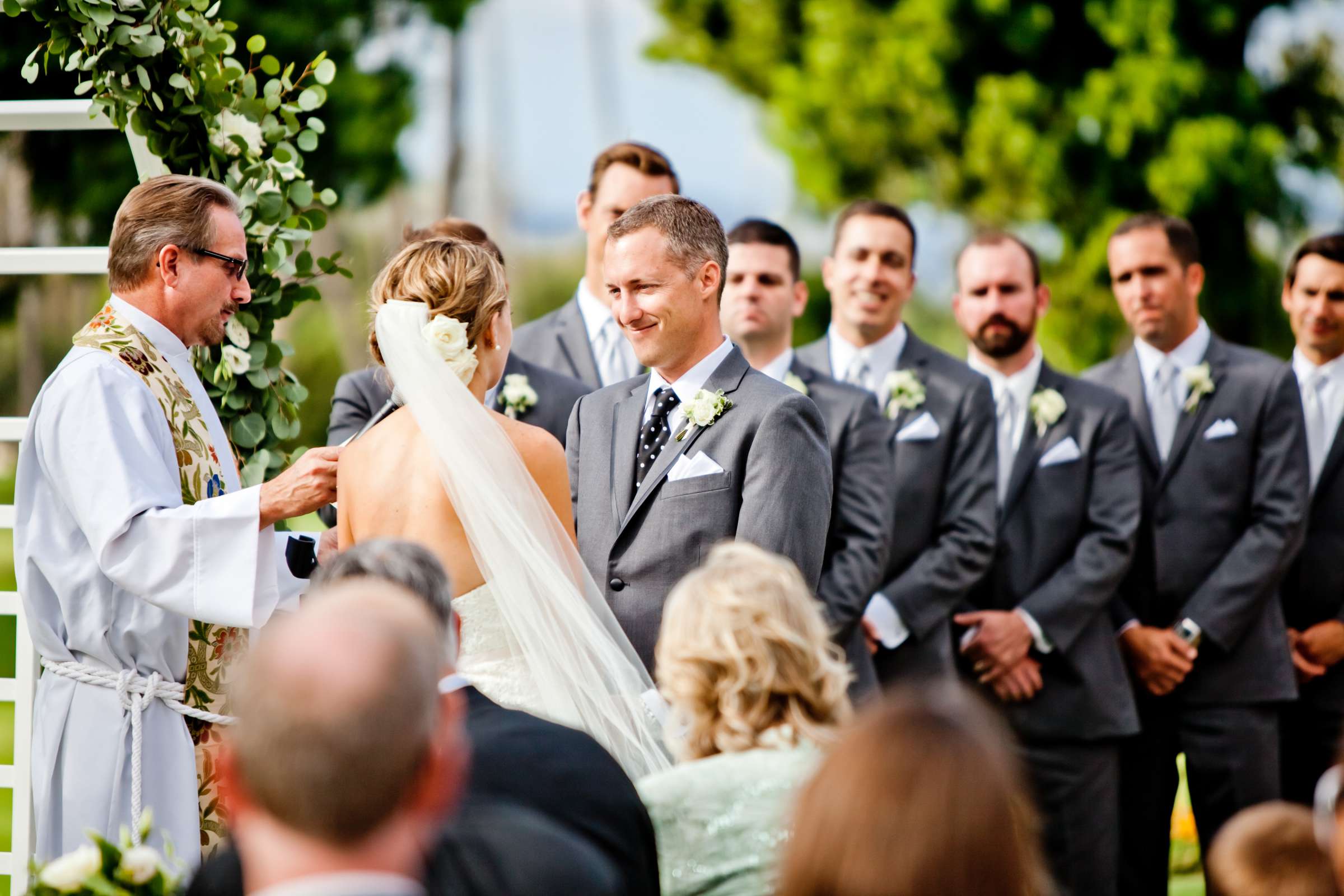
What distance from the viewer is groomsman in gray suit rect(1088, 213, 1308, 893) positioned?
5543mm

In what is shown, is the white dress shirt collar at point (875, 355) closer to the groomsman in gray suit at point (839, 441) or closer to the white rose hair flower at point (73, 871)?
the groomsman in gray suit at point (839, 441)

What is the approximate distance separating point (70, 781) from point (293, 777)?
2.29 meters

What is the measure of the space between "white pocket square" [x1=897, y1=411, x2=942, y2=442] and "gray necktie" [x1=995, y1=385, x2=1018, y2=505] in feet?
1.33

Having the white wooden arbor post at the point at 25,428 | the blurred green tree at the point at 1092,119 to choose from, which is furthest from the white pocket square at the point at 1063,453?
the blurred green tree at the point at 1092,119

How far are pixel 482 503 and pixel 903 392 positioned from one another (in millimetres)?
2634

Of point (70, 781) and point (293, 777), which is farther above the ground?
point (293, 777)

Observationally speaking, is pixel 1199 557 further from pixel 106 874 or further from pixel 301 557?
pixel 106 874

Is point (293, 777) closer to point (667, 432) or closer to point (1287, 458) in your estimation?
point (667, 432)

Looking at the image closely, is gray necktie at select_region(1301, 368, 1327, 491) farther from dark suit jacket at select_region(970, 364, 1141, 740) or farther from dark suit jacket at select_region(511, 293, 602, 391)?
dark suit jacket at select_region(511, 293, 602, 391)

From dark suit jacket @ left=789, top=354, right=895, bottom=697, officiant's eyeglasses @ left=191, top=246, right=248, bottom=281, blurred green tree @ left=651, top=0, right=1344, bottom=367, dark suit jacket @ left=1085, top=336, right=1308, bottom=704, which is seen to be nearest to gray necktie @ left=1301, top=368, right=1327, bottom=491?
dark suit jacket @ left=1085, top=336, right=1308, bottom=704

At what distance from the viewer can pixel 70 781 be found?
12.2ft

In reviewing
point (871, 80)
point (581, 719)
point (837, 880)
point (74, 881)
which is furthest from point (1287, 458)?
point (871, 80)

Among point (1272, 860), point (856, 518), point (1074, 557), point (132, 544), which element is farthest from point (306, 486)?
point (1074, 557)

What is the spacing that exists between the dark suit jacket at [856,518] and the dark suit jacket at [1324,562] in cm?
203
